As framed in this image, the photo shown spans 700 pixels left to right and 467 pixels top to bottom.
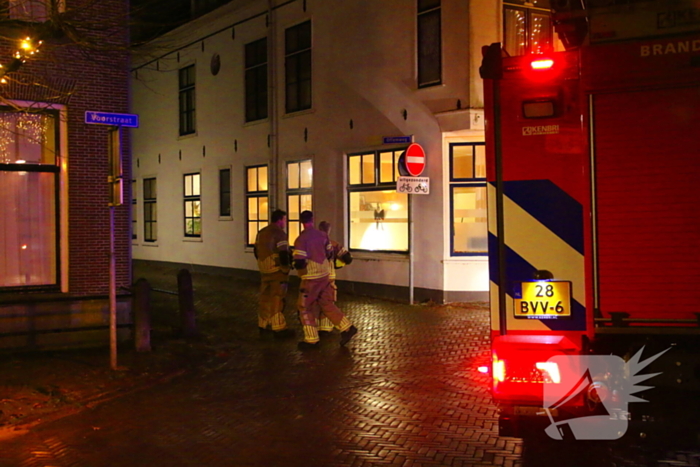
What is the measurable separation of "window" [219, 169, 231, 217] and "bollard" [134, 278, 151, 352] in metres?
11.0

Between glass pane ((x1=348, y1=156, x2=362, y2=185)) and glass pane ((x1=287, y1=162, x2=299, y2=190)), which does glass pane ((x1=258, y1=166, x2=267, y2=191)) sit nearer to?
glass pane ((x1=287, y1=162, x2=299, y2=190))

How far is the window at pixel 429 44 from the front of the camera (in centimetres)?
1412

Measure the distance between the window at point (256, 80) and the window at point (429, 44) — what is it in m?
5.88

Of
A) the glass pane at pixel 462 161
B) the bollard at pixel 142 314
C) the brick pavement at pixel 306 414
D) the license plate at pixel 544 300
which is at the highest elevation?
the glass pane at pixel 462 161

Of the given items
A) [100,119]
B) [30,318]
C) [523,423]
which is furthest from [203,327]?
[523,423]

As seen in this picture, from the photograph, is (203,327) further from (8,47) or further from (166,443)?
(166,443)

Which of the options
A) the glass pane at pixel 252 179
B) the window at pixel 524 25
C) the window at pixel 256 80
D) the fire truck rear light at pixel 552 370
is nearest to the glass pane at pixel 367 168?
the window at pixel 524 25

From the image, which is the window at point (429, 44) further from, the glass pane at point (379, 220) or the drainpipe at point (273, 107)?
the drainpipe at point (273, 107)

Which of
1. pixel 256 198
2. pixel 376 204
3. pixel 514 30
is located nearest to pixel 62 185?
pixel 376 204

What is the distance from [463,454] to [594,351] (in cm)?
153

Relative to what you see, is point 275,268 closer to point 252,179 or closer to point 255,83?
point 252,179

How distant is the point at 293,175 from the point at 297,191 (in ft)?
1.56

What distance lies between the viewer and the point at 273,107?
18.5 meters

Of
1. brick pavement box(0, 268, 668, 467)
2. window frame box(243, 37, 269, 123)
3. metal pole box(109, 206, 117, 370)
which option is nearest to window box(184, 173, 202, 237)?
window frame box(243, 37, 269, 123)
